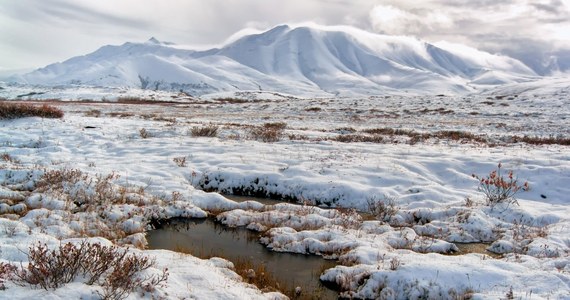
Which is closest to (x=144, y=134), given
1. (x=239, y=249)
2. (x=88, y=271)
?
(x=239, y=249)

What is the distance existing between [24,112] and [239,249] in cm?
2289

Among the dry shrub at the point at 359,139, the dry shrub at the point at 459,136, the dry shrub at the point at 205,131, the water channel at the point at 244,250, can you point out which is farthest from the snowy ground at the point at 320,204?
the dry shrub at the point at 459,136

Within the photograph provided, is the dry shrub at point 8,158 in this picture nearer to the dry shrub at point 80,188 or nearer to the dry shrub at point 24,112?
the dry shrub at point 80,188

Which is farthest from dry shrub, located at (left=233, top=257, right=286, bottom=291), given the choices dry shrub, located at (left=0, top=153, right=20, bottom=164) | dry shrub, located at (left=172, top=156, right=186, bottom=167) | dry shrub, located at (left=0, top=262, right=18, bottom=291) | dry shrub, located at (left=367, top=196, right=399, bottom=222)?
dry shrub, located at (left=0, top=153, right=20, bottom=164)

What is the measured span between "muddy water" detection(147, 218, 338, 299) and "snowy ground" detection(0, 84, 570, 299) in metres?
0.33

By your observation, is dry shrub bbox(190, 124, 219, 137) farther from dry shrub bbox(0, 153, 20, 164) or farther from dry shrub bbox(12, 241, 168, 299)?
dry shrub bbox(12, 241, 168, 299)

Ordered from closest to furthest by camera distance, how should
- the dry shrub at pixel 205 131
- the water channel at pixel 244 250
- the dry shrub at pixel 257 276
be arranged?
the dry shrub at pixel 257 276 → the water channel at pixel 244 250 → the dry shrub at pixel 205 131

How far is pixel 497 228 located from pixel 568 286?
4.17m

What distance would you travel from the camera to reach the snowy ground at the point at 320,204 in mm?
7969

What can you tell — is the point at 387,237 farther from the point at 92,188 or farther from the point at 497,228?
the point at 92,188

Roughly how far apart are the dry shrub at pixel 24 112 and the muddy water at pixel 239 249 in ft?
65.9

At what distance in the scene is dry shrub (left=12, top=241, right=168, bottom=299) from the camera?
595 centimetres

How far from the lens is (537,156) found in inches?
738

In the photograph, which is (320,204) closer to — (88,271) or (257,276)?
(257,276)
